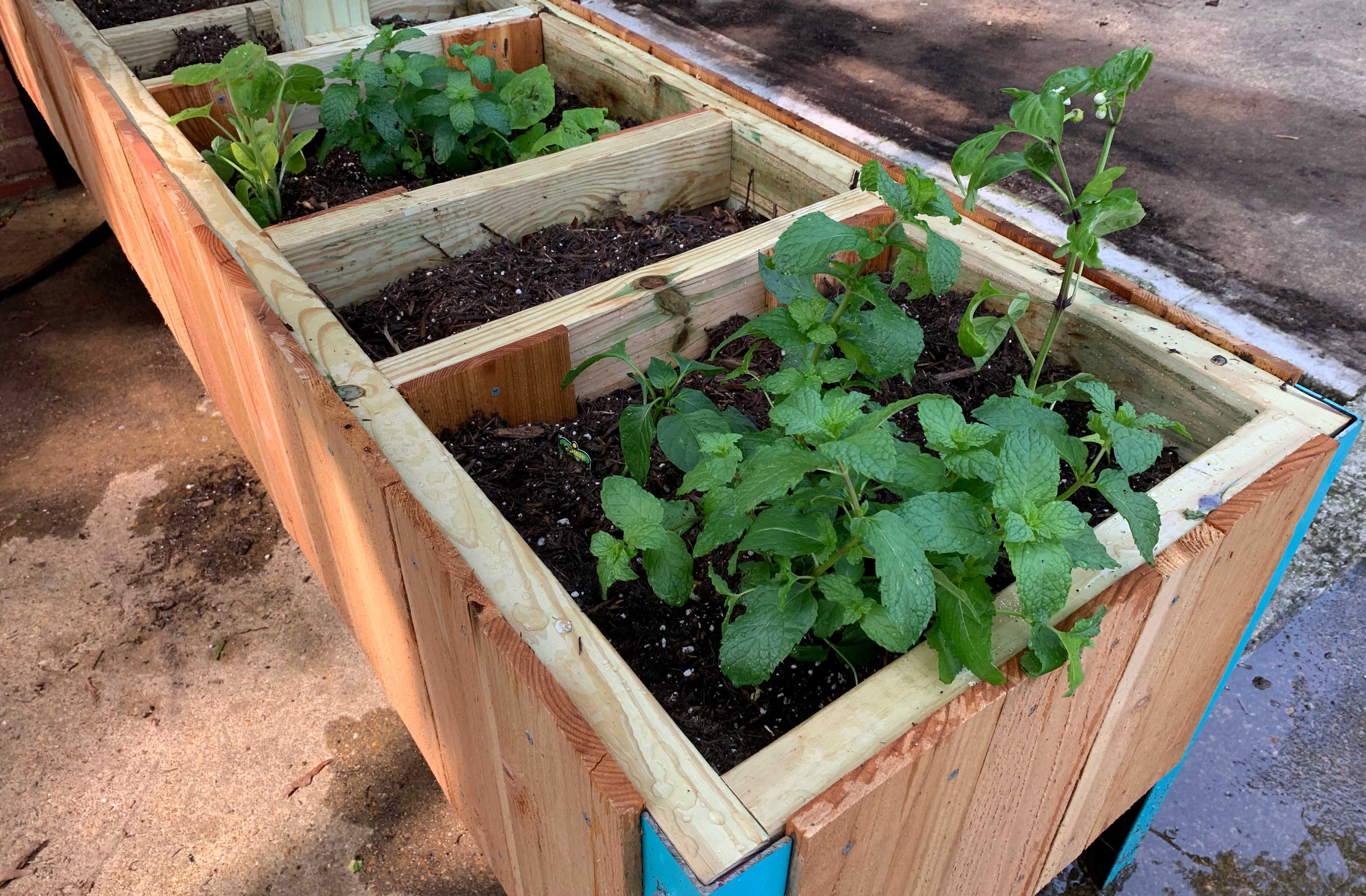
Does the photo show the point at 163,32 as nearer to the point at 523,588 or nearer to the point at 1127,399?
the point at 523,588

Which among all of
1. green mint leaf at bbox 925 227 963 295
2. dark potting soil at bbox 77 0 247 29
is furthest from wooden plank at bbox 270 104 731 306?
dark potting soil at bbox 77 0 247 29

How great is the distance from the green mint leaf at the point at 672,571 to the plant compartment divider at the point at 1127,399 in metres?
0.24

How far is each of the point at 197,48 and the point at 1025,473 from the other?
2918mm

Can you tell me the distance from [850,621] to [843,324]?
1.69 ft

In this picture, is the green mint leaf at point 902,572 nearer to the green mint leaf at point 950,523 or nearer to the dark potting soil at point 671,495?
the green mint leaf at point 950,523

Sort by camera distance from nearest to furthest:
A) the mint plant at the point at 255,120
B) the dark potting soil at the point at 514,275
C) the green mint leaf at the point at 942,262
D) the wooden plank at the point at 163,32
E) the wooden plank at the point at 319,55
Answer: the green mint leaf at the point at 942,262, the dark potting soil at the point at 514,275, the mint plant at the point at 255,120, the wooden plank at the point at 319,55, the wooden plank at the point at 163,32

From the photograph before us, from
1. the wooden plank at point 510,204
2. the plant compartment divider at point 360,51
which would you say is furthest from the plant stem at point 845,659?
the plant compartment divider at point 360,51

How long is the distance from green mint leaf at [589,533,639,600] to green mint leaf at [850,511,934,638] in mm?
325

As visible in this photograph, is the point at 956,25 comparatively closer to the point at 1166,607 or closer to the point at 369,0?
the point at 369,0

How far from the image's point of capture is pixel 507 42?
113 inches

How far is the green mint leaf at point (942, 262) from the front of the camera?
1.26 m

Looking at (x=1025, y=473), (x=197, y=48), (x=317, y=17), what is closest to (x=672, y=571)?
(x=1025, y=473)

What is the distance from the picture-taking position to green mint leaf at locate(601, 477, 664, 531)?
1.19 metres

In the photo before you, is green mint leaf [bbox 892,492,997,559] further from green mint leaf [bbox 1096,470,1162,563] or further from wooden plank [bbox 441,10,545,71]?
wooden plank [bbox 441,10,545,71]
